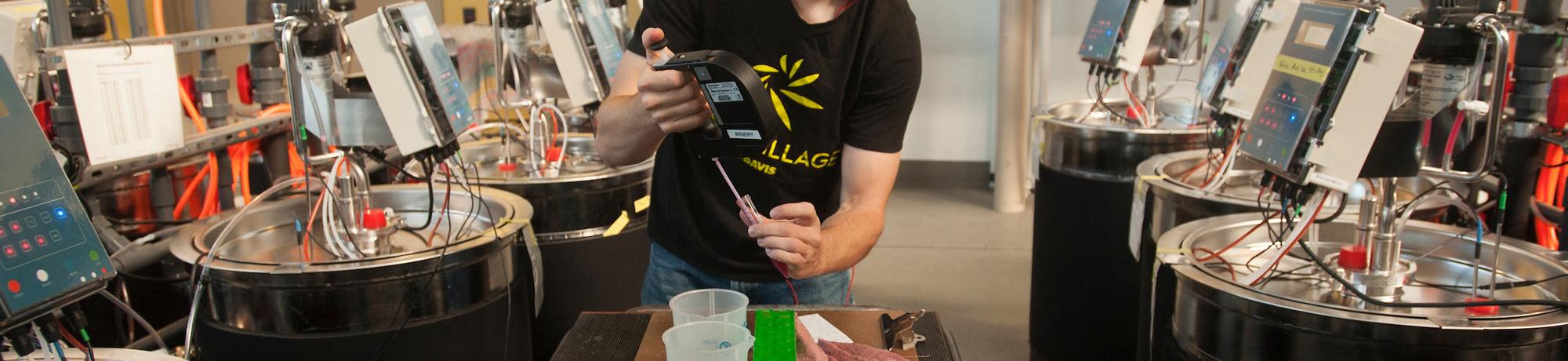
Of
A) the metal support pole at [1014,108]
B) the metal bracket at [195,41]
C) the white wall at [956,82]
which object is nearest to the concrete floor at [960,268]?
the metal support pole at [1014,108]

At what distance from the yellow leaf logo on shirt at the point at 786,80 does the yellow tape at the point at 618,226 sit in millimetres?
972

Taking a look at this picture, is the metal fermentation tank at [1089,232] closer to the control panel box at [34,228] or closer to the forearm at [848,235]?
the forearm at [848,235]

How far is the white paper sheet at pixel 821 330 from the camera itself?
1.37 meters

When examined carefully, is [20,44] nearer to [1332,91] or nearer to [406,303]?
[406,303]

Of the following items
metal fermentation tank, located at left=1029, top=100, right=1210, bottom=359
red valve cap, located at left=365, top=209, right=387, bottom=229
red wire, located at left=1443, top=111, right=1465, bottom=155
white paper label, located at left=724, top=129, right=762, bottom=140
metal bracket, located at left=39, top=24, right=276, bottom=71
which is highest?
metal bracket, located at left=39, top=24, right=276, bottom=71

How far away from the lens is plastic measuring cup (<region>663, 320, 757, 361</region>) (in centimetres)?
121

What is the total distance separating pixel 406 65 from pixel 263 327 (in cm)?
47

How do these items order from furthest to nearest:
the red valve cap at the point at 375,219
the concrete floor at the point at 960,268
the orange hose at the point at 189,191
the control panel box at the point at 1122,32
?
the concrete floor at the point at 960,268
the control panel box at the point at 1122,32
the orange hose at the point at 189,191
the red valve cap at the point at 375,219

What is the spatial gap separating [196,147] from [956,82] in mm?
3542

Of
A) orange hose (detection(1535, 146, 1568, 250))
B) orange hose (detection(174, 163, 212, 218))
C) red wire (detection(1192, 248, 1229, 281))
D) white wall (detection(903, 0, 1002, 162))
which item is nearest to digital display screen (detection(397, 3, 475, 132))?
orange hose (detection(174, 163, 212, 218))

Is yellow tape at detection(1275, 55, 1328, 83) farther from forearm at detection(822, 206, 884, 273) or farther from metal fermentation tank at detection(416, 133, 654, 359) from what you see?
metal fermentation tank at detection(416, 133, 654, 359)

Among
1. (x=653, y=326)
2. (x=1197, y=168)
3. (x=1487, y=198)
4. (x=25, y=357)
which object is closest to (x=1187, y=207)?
(x=1197, y=168)

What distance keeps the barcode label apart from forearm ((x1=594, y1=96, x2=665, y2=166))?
7.2 inches

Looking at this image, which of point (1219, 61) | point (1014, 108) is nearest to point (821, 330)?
point (1219, 61)
